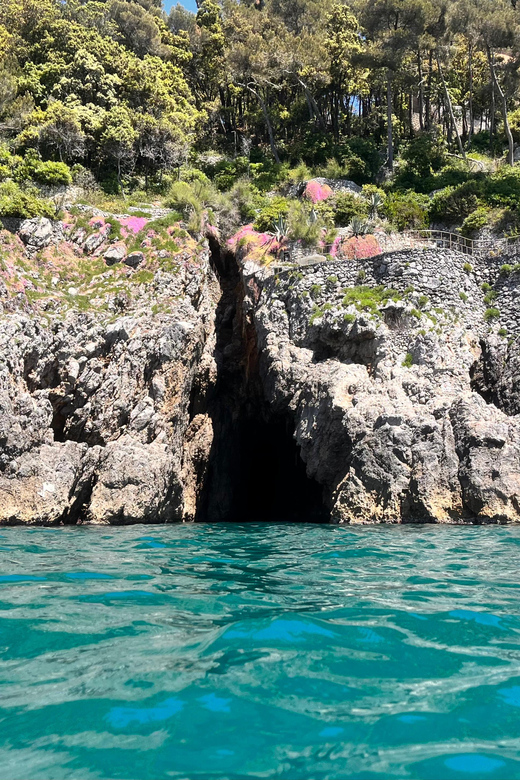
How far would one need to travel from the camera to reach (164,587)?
25.8 ft

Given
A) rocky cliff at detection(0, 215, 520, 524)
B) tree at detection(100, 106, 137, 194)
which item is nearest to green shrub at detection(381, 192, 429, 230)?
rocky cliff at detection(0, 215, 520, 524)

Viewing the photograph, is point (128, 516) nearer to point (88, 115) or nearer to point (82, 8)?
point (88, 115)

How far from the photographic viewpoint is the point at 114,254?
1000 inches

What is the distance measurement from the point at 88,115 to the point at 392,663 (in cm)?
3768

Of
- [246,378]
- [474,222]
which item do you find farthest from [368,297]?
[474,222]

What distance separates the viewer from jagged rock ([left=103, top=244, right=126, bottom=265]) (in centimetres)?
2523

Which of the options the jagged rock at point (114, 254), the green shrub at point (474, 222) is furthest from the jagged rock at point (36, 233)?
the green shrub at point (474, 222)

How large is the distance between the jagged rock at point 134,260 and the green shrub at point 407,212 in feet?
48.2

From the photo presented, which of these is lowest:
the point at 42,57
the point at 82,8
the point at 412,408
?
the point at 412,408

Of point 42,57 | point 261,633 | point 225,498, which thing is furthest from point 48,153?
point 261,633

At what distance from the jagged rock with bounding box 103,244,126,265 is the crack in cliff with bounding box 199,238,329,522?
5.67 m

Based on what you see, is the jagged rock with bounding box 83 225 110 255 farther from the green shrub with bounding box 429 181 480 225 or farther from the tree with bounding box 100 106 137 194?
the green shrub with bounding box 429 181 480 225

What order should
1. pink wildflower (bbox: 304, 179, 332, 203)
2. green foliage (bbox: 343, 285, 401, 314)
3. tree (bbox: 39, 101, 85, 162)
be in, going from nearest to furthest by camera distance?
green foliage (bbox: 343, 285, 401, 314), tree (bbox: 39, 101, 85, 162), pink wildflower (bbox: 304, 179, 332, 203)

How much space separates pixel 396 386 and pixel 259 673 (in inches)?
656
